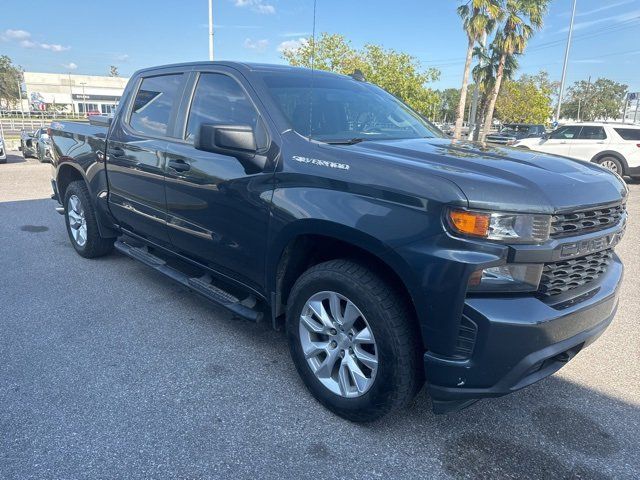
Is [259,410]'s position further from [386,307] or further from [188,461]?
[386,307]

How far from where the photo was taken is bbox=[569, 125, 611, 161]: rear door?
13271 millimetres

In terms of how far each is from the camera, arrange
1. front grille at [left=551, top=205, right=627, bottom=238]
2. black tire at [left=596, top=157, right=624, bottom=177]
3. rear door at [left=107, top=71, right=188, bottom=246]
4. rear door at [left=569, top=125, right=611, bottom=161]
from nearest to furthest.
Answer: front grille at [left=551, top=205, right=627, bottom=238] < rear door at [left=107, top=71, right=188, bottom=246] < black tire at [left=596, top=157, right=624, bottom=177] < rear door at [left=569, top=125, right=611, bottom=161]

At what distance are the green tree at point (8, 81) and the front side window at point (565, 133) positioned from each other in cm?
6627

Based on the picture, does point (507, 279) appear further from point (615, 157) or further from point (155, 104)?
point (615, 157)

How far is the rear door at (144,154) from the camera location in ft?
12.0

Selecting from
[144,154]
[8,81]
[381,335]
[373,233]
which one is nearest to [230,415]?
[381,335]

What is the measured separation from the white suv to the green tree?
66769mm

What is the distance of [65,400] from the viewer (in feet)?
8.92

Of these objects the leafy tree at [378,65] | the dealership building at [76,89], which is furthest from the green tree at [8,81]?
the leafy tree at [378,65]

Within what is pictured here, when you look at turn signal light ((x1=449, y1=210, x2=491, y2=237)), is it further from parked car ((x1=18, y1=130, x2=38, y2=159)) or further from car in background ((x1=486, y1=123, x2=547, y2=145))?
car in background ((x1=486, y1=123, x2=547, y2=145))

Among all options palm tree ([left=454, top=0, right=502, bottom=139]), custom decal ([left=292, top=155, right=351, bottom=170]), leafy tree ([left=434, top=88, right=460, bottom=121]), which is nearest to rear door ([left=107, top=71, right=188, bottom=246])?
custom decal ([left=292, top=155, right=351, bottom=170])

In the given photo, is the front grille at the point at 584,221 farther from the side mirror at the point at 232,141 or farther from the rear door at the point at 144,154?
the rear door at the point at 144,154

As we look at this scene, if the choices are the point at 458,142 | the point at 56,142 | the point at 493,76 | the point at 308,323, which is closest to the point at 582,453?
the point at 308,323

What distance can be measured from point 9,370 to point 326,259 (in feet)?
7.06
